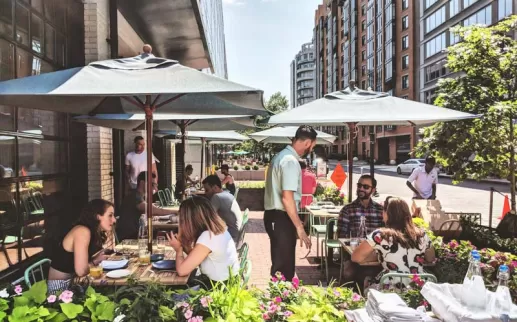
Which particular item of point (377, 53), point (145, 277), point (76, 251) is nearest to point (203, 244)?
point (145, 277)

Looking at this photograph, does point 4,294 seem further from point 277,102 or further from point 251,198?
point 277,102

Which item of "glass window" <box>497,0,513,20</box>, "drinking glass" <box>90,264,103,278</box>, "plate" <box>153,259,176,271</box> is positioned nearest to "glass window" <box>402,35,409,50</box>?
"glass window" <box>497,0,513,20</box>

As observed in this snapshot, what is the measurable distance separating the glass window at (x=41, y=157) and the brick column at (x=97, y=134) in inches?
21.4

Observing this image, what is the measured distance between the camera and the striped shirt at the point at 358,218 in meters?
6.10

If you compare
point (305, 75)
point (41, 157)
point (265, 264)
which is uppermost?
point (305, 75)

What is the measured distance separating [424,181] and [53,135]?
7.50 meters

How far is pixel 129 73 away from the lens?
3676 millimetres

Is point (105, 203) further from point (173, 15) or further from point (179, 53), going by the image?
point (179, 53)

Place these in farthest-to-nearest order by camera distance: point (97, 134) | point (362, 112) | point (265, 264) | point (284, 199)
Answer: point (265, 264), point (97, 134), point (362, 112), point (284, 199)

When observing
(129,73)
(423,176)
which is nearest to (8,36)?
(129,73)

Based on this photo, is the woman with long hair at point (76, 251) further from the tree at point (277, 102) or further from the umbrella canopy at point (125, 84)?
the tree at point (277, 102)

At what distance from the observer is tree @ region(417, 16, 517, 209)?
772 centimetres

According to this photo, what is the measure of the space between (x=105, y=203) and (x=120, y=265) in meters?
0.62

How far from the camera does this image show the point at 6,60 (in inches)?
189
